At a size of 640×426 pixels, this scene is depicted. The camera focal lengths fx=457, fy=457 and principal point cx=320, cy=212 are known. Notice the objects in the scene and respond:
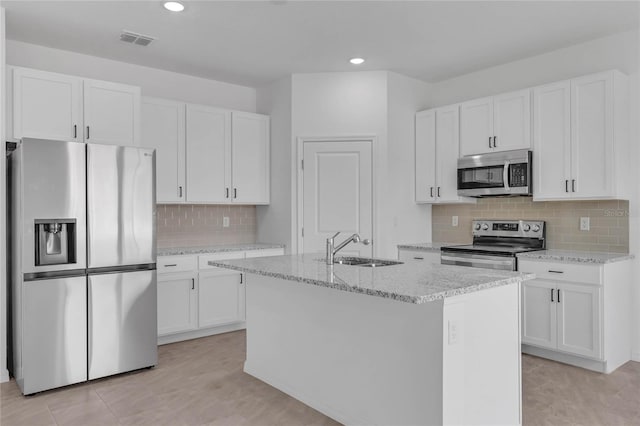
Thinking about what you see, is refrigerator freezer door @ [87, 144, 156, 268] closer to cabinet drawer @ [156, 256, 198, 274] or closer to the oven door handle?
cabinet drawer @ [156, 256, 198, 274]

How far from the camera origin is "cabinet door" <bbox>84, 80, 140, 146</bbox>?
12.3 ft

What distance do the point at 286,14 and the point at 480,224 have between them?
2787 millimetres

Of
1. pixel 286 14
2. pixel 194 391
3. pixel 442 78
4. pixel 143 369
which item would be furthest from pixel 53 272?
pixel 442 78

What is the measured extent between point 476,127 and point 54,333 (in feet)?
12.9

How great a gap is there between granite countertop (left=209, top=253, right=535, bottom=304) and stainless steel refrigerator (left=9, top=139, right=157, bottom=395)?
91cm

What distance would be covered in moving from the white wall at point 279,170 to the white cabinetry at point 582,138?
2.39 meters

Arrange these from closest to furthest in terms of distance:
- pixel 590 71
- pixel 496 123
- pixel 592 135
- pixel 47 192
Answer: pixel 47 192
pixel 592 135
pixel 590 71
pixel 496 123

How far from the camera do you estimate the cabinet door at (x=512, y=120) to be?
405cm

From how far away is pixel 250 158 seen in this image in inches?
197

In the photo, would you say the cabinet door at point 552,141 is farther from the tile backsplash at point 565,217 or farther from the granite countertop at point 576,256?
the granite countertop at point 576,256

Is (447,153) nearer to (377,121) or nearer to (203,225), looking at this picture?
(377,121)

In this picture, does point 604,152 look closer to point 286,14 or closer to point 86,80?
point 286,14

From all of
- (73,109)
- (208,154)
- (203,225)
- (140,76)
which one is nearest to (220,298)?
(203,225)

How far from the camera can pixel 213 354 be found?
3.97 m
